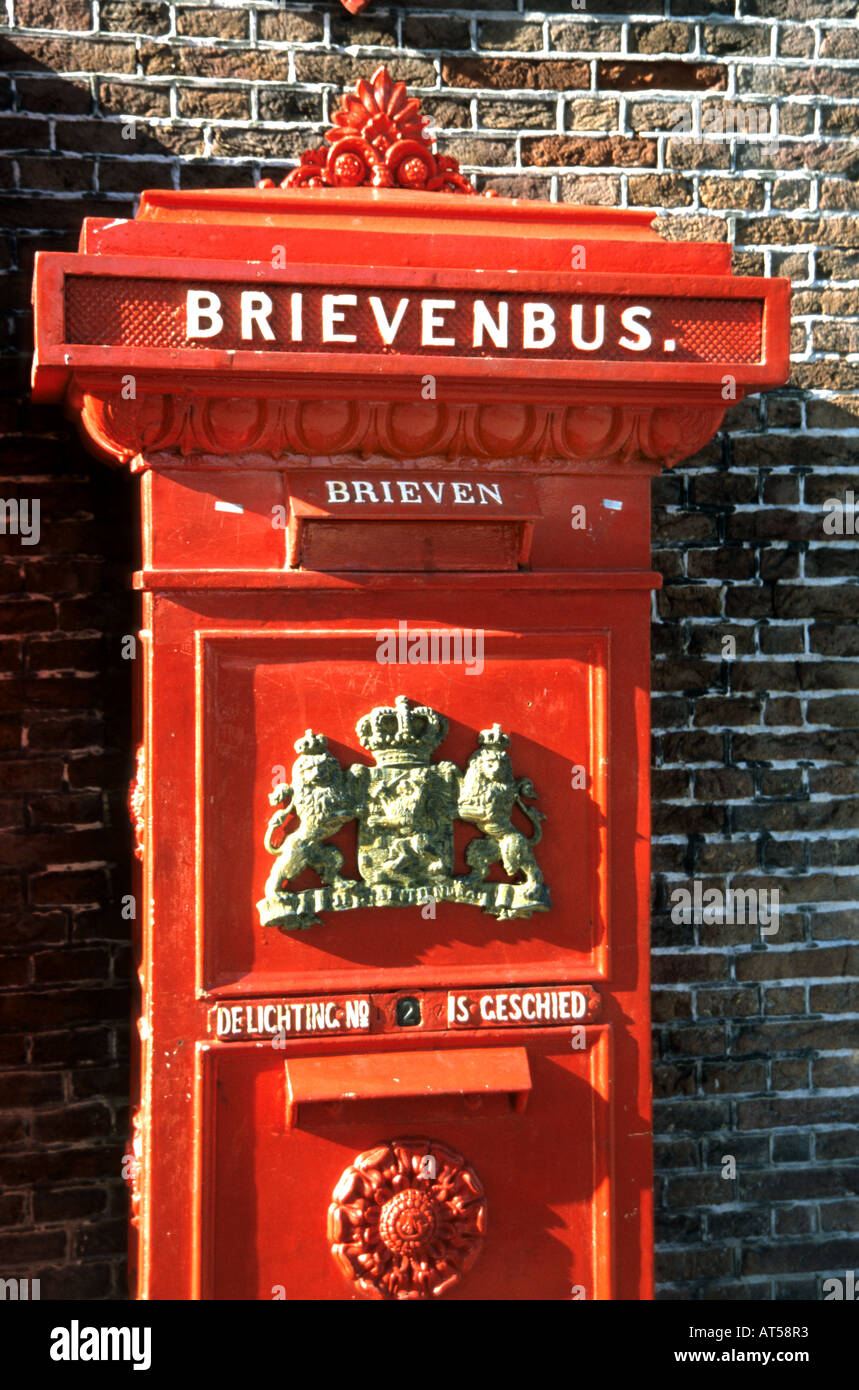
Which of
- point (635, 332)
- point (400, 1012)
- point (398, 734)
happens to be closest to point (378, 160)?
point (635, 332)

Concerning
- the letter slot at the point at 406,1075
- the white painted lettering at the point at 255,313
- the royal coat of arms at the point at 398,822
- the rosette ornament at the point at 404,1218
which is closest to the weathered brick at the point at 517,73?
the white painted lettering at the point at 255,313

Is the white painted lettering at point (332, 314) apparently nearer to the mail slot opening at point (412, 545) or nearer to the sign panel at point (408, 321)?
the sign panel at point (408, 321)

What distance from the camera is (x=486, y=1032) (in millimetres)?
2258

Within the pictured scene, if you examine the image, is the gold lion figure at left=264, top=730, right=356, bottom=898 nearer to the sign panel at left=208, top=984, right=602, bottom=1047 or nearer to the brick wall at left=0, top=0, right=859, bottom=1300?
the sign panel at left=208, top=984, right=602, bottom=1047

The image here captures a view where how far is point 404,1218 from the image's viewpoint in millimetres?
2201

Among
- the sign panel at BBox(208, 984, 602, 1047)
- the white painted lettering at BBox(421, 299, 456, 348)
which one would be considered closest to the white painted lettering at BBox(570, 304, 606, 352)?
the white painted lettering at BBox(421, 299, 456, 348)

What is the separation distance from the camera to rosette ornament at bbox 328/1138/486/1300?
220 centimetres

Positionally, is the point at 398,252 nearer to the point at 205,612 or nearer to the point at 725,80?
the point at 205,612

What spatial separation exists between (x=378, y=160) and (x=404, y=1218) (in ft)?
6.81

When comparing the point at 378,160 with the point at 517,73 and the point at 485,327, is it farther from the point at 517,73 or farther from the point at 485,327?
the point at 517,73

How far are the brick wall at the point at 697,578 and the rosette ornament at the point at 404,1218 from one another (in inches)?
36.4

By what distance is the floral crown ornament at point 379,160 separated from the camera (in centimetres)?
248

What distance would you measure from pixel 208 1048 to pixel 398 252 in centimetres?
145

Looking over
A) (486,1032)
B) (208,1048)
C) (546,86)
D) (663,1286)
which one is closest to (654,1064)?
(663,1286)
